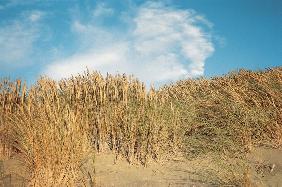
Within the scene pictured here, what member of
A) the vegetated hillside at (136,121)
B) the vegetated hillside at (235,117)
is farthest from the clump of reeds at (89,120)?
the vegetated hillside at (235,117)

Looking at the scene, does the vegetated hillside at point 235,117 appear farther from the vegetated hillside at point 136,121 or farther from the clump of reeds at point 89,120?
the clump of reeds at point 89,120

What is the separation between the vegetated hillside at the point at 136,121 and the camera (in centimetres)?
739

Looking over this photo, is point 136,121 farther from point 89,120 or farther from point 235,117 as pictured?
point 235,117

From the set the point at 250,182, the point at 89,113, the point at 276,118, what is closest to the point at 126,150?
the point at 89,113

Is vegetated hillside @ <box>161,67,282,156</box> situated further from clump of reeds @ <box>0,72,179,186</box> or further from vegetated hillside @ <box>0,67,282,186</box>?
clump of reeds @ <box>0,72,179,186</box>

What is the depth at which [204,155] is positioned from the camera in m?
8.28

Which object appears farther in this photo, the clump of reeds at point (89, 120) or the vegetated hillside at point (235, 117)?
the vegetated hillside at point (235, 117)

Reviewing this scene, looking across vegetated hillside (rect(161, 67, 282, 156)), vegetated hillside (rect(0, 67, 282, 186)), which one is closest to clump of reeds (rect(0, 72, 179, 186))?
vegetated hillside (rect(0, 67, 282, 186))

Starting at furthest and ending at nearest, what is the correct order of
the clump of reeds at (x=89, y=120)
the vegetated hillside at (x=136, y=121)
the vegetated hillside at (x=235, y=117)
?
the vegetated hillside at (x=235, y=117), the vegetated hillside at (x=136, y=121), the clump of reeds at (x=89, y=120)

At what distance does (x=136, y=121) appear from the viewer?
8.23m

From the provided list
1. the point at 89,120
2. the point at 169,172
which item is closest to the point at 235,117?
the point at 169,172

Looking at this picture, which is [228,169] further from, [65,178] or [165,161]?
[65,178]

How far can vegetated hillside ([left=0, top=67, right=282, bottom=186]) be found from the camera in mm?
7395

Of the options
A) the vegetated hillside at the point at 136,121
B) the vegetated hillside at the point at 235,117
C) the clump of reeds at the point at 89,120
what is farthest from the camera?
the vegetated hillside at the point at 235,117
